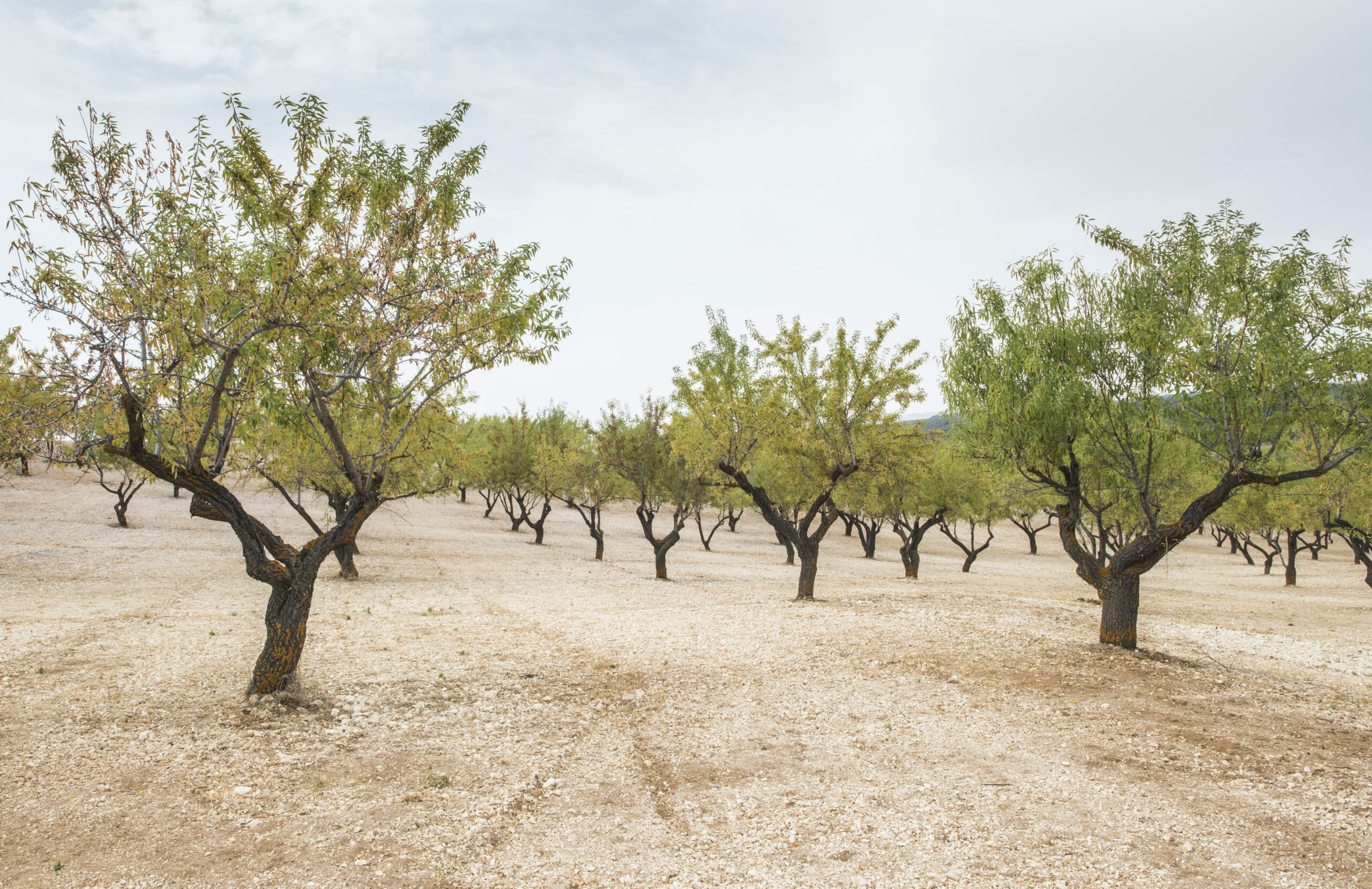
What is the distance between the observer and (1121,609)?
12.5 metres

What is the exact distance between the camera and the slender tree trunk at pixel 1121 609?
1241 centimetres

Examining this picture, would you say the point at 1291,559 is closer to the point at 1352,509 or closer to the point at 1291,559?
the point at 1291,559

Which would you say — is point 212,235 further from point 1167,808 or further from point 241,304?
point 1167,808

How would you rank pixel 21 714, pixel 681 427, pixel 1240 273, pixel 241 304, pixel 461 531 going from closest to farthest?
1. pixel 241 304
2. pixel 21 714
3. pixel 1240 273
4. pixel 681 427
5. pixel 461 531

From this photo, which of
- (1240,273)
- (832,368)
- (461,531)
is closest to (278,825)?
(1240,273)

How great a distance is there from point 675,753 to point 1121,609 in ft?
30.7

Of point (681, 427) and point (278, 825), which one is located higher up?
point (681, 427)

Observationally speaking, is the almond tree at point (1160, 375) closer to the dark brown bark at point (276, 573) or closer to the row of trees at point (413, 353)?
the row of trees at point (413, 353)

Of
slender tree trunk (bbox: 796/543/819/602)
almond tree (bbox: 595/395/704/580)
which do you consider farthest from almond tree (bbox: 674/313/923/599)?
almond tree (bbox: 595/395/704/580)

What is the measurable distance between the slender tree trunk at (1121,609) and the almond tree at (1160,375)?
2 centimetres

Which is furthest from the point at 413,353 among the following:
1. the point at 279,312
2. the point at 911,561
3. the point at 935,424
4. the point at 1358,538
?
the point at 1358,538

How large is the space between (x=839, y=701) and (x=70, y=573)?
2423 cm

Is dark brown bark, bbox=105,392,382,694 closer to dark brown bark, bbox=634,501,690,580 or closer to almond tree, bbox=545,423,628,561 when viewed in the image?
dark brown bark, bbox=634,501,690,580

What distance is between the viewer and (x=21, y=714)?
25.8 feet
